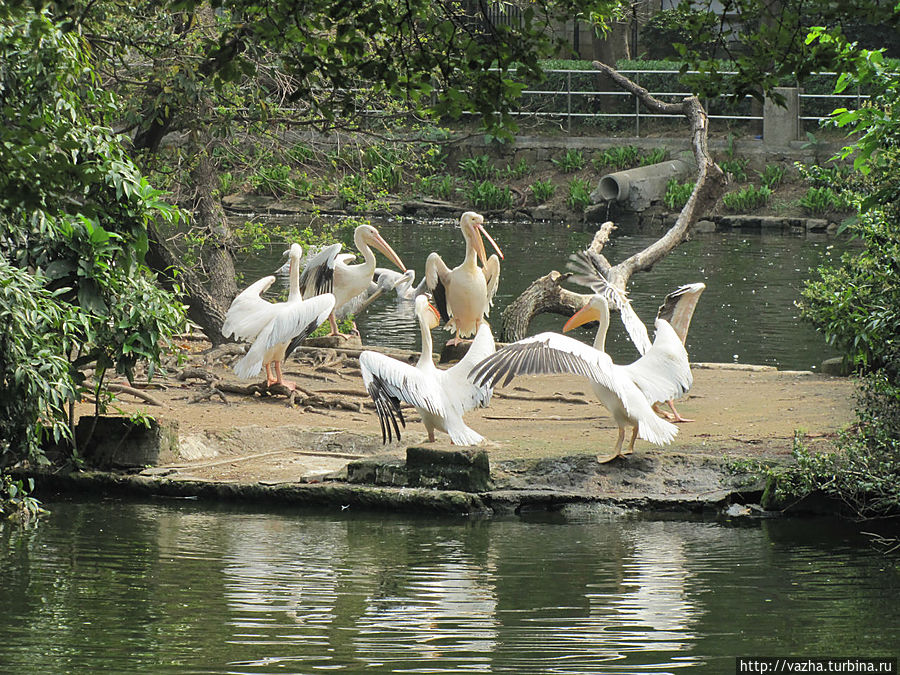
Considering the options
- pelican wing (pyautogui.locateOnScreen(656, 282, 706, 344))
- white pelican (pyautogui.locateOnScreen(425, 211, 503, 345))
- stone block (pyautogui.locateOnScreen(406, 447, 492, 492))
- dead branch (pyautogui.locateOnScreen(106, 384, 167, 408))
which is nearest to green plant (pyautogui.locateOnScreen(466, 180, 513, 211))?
white pelican (pyautogui.locateOnScreen(425, 211, 503, 345))

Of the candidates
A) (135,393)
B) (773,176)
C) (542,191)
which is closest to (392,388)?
(135,393)

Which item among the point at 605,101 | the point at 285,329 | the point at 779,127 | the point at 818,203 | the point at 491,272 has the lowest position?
the point at 285,329

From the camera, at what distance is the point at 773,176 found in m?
25.1

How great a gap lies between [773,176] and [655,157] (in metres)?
2.63

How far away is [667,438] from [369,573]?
2316mm

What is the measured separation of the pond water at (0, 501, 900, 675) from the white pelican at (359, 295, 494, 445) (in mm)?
776

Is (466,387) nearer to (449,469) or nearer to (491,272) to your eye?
(449,469)

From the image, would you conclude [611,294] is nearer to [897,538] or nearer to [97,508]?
[897,538]

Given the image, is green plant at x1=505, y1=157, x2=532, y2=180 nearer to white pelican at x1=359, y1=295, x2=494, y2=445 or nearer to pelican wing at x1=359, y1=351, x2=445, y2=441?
white pelican at x1=359, y1=295, x2=494, y2=445

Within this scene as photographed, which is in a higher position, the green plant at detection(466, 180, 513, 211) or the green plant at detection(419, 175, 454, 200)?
the green plant at detection(419, 175, 454, 200)

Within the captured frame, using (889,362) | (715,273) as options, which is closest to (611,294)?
(889,362)

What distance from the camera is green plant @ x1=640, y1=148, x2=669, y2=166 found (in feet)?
86.0

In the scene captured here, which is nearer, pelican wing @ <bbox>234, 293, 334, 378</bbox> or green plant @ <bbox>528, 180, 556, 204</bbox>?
pelican wing @ <bbox>234, 293, 334, 378</bbox>

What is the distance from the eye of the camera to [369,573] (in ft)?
20.1
